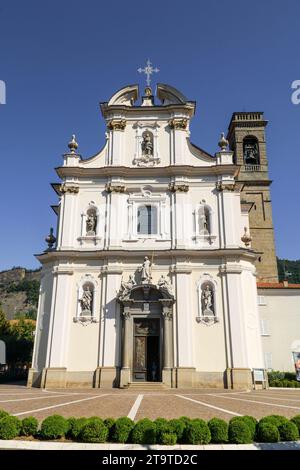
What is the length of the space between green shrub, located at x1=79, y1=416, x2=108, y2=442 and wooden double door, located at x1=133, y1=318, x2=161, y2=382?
14572 millimetres

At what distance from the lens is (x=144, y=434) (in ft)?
24.5

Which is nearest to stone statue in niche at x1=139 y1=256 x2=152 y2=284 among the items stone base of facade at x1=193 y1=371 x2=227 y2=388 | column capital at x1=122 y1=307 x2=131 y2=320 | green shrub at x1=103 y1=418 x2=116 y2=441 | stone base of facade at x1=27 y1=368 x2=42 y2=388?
column capital at x1=122 y1=307 x2=131 y2=320

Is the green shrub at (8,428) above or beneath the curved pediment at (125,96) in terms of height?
beneath

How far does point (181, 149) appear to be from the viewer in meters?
26.0

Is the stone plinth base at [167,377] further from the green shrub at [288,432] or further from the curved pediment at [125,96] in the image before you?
the curved pediment at [125,96]

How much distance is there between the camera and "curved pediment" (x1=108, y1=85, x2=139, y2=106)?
27223 mm

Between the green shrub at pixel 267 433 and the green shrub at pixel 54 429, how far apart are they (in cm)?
385

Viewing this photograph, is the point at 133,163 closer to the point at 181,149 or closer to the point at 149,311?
the point at 181,149

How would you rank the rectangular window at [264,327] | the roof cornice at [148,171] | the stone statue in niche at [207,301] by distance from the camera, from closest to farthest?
the stone statue in niche at [207,301]
the roof cornice at [148,171]
the rectangular window at [264,327]

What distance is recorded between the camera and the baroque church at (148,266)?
2180 centimetres

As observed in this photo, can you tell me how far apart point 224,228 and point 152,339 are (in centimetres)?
814

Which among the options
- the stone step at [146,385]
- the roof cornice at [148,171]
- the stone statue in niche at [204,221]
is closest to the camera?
the stone step at [146,385]

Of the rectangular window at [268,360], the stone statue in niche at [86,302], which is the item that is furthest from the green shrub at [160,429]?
the rectangular window at [268,360]

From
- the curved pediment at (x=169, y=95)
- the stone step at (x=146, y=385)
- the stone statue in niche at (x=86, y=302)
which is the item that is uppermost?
the curved pediment at (x=169, y=95)
